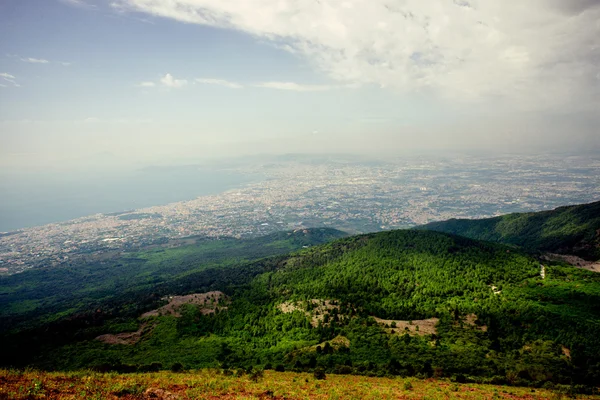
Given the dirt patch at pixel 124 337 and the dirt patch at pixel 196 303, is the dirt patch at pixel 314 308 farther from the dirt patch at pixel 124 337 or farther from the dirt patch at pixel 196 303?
the dirt patch at pixel 124 337

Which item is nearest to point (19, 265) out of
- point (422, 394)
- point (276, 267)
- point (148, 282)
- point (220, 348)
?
point (148, 282)

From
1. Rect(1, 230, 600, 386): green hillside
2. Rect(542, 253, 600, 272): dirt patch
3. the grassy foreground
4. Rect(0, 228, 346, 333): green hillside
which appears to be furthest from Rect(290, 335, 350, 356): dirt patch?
Rect(542, 253, 600, 272): dirt patch

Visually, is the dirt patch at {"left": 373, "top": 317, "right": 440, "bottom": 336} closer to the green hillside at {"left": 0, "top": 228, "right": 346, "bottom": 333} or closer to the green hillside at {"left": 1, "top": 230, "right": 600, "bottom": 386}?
the green hillside at {"left": 1, "top": 230, "right": 600, "bottom": 386}

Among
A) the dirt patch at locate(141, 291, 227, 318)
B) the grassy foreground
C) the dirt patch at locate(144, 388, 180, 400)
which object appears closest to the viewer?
the grassy foreground

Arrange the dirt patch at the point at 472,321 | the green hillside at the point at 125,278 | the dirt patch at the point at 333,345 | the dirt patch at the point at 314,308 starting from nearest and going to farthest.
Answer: the dirt patch at the point at 333,345
the dirt patch at the point at 472,321
the dirt patch at the point at 314,308
the green hillside at the point at 125,278

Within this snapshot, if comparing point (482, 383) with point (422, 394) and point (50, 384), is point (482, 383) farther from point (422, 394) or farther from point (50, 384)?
point (50, 384)

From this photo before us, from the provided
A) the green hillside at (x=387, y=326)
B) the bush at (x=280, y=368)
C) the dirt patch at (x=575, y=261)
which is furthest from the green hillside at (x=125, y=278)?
the dirt patch at (x=575, y=261)
